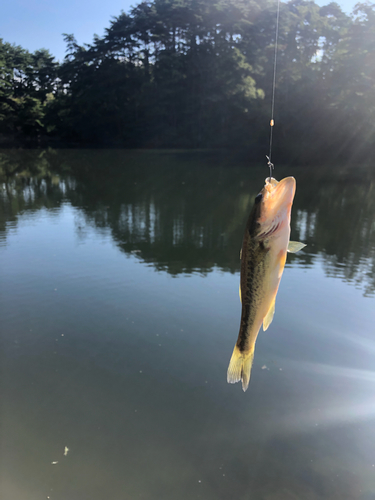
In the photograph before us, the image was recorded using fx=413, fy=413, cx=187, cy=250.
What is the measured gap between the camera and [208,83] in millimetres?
39281

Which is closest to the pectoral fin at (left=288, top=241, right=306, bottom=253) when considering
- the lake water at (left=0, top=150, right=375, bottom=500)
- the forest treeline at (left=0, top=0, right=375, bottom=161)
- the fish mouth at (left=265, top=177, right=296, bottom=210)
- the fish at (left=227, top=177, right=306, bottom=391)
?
the fish at (left=227, top=177, right=306, bottom=391)

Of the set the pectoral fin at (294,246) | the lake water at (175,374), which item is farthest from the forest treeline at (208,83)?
the pectoral fin at (294,246)

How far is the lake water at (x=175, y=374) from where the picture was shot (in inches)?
136

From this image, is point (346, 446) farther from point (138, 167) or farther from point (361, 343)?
point (138, 167)

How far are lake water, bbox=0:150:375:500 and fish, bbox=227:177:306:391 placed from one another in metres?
2.16

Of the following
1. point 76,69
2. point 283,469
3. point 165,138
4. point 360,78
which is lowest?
point 283,469

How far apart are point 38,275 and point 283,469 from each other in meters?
5.48

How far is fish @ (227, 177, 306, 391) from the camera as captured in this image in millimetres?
1447

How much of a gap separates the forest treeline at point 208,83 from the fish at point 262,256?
31.8 m

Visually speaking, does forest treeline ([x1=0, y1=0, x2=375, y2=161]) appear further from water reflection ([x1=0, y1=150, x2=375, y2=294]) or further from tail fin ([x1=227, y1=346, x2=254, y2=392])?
tail fin ([x1=227, y1=346, x2=254, y2=392])

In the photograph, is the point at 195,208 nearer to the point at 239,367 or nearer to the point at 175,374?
the point at 175,374

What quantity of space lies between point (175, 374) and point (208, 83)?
38.7 metres

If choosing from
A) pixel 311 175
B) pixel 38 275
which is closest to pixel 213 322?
pixel 38 275

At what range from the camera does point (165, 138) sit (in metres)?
44.5
